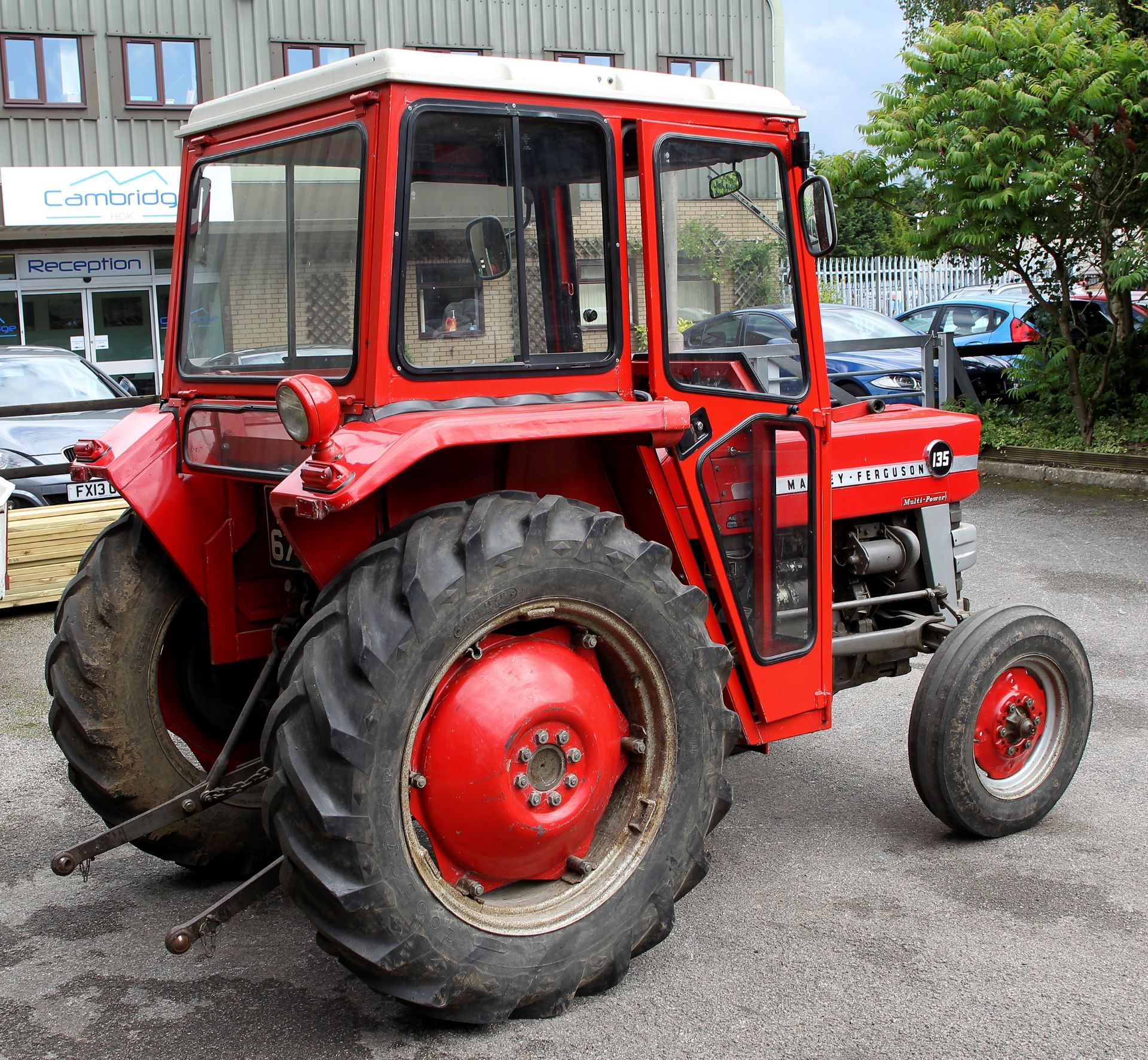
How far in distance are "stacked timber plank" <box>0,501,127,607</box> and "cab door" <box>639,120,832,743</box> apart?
5.38m

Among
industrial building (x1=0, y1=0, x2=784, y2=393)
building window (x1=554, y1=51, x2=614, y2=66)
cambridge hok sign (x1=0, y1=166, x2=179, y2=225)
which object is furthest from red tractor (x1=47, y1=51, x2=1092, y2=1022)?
building window (x1=554, y1=51, x2=614, y2=66)

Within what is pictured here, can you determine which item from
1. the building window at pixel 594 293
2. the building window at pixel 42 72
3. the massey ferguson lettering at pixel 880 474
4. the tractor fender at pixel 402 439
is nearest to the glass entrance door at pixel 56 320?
the building window at pixel 42 72

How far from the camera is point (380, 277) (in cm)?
323

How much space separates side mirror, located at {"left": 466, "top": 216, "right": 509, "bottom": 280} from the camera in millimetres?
3402

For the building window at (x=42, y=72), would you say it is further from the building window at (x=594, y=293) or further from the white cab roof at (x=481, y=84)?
the building window at (x=594, y=293)

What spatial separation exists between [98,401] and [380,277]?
6.42m

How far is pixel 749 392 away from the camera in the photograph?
13.1 feet

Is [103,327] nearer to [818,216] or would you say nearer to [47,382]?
[47,382]

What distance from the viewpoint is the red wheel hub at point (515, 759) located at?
10.5 ft

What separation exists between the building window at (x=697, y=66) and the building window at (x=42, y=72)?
31.6 ft

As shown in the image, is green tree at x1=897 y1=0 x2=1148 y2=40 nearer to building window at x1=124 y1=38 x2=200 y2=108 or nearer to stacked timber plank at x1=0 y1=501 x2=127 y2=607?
building window at x1=124 y1=38 x2=200 y2=108

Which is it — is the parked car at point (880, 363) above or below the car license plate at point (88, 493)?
above

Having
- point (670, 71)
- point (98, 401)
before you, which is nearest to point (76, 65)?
point (670, 71)

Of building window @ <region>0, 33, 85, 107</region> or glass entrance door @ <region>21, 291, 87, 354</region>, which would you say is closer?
building window @ <region>0, 33, 85, 107</region>
